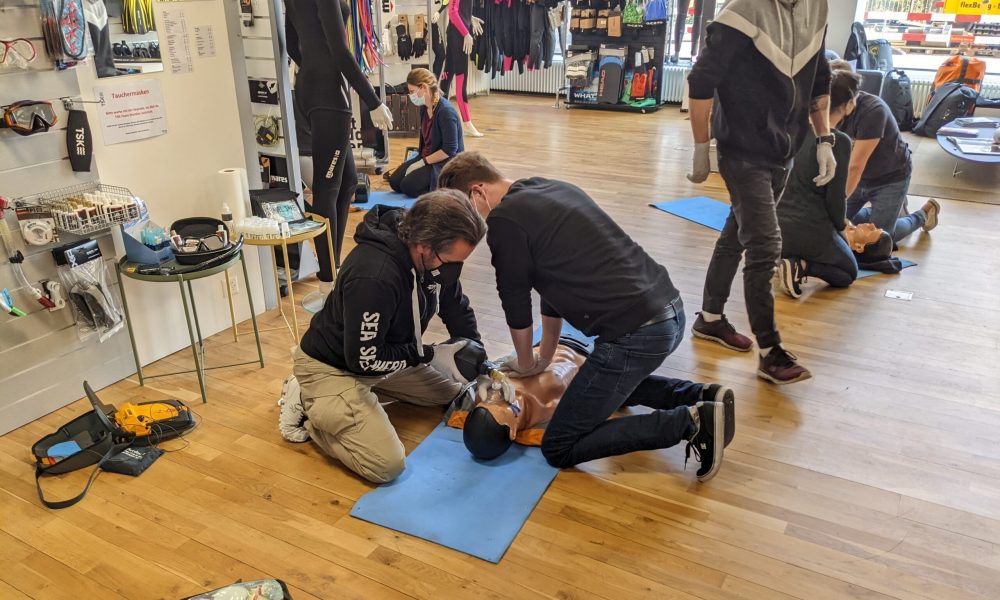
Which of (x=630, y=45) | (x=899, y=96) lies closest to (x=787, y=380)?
(x=899, y=96)

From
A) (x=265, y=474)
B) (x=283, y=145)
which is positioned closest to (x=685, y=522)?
(x=265, y=474)

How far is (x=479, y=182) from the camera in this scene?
246 centimetres

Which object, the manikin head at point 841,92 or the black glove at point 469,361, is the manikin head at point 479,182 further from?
the manikin head at point 841,92

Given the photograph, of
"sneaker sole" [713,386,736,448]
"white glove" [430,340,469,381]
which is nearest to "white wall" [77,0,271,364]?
"white glove" [430,340,469,381]

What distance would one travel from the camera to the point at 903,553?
7.45ft

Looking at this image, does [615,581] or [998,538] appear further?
[998,538]

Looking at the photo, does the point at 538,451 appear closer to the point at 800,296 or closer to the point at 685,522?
the point at 685,522

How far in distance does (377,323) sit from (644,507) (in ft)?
3.51

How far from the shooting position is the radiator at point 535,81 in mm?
10984

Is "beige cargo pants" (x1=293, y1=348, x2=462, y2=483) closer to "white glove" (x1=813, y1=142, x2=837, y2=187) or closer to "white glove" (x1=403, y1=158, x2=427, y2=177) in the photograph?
"white glove" (x1=813, y1=142, x2=837, y2=187)

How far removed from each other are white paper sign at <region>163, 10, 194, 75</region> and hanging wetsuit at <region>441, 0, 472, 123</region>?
5535mm

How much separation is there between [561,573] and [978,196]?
553 cm

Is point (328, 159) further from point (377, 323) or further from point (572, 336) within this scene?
point (377, 323)

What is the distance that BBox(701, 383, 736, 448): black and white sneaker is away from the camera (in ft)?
8.39
